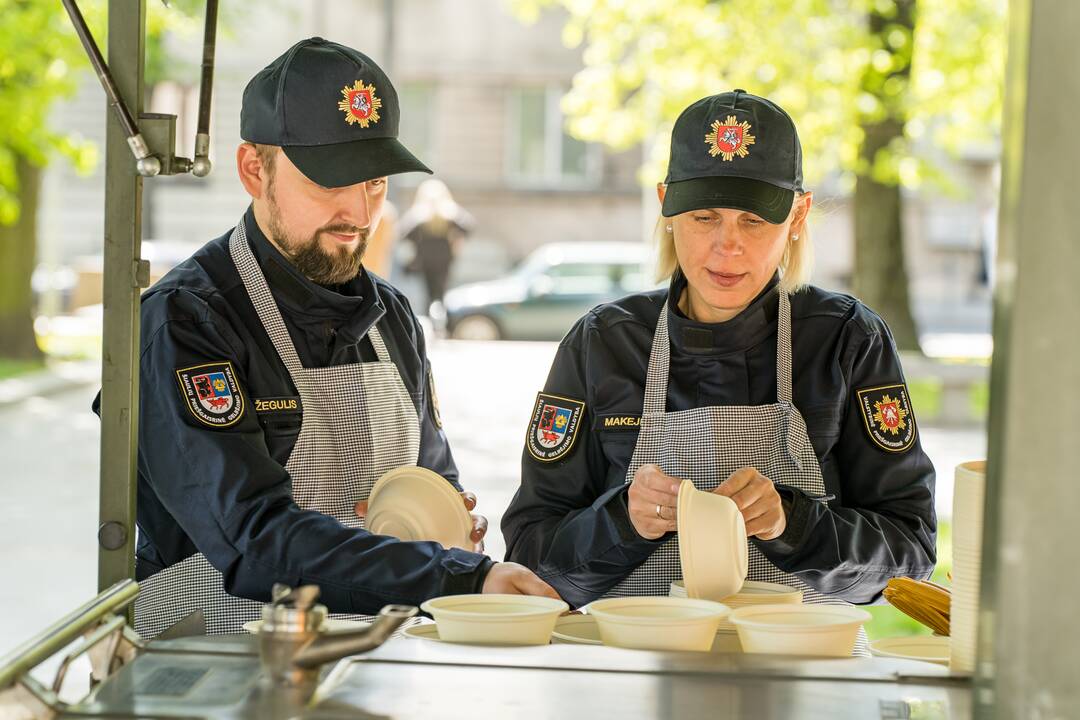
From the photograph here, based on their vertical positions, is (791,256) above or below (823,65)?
below

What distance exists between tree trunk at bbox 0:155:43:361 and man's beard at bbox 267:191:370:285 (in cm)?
1186

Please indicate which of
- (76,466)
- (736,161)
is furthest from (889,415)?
(76,466)

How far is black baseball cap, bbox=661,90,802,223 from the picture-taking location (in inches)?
106

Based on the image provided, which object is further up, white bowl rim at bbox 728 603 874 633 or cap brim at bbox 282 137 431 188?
cap brim at bbox 282 137 431 188

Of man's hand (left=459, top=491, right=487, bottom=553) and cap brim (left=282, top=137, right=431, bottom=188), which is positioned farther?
man's hand (left=459, top=491, right=487, bottom=553)

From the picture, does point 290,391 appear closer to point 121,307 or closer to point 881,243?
point 121,307

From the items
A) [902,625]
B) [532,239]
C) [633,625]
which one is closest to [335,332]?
[633,625]

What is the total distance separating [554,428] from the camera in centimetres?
281

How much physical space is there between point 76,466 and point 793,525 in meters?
7.93

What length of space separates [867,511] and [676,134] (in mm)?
867

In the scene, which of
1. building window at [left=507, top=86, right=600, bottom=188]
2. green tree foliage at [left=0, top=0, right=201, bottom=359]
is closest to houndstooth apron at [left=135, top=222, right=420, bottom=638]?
green tree foliage at [left=0, top=0, right=201, bottom=359]

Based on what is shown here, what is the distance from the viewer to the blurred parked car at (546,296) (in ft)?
56.0

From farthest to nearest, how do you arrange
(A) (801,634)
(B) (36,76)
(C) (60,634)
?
(B) (36,76) < (A) (801,634) < (C) (60,634)

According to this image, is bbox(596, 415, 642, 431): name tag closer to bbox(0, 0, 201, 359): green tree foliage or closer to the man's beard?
the man's beard
